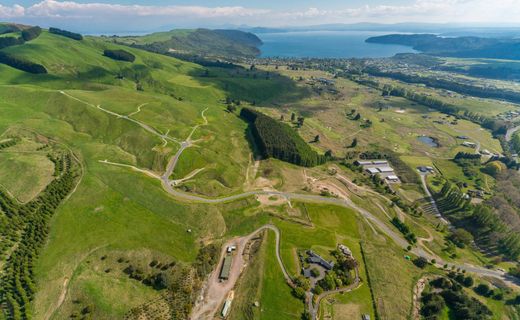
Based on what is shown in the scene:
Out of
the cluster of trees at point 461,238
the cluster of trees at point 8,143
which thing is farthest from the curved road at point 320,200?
the cluster of trees at point 8,143

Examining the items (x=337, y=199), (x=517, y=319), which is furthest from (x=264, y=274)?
(x=517, y=319)

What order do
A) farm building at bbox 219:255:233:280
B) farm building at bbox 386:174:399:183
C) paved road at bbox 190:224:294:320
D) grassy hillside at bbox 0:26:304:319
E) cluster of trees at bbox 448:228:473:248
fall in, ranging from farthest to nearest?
→ farm building at bbox 386:174:399:183, cluster of trees at bbox 448:228:473:248, farm building at bbox 219:255:233:280, grassy hillside at bbox 0:26:304:319, paved road at bbox 190:224:294:320

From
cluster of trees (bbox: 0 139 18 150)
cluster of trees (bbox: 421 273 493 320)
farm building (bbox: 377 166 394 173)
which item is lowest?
cluster of trees (bbox: 421 273 493 320)

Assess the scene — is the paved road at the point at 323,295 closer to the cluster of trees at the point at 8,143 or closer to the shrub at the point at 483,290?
the shrub at the point at 483,290

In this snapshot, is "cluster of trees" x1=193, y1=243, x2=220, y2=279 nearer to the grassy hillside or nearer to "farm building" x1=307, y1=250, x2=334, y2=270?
the grassy hillside

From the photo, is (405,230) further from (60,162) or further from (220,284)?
(60,162)

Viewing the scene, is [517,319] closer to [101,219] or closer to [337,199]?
[337,199]

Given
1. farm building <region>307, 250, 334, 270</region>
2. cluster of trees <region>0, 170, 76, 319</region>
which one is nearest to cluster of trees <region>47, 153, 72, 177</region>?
cluster of trees <region>0, 170, 76, 319</region>

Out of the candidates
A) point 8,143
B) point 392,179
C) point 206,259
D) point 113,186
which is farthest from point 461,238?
point 8,143
